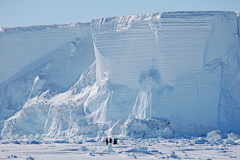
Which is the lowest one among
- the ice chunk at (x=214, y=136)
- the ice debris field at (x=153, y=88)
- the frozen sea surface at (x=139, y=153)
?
the frozen sea surface at (x=139, y=153)

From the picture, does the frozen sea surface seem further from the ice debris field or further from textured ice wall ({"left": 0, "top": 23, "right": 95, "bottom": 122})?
textured ice wall ({"left": 0, "top": 23, "right": 95, "bottom": 122})

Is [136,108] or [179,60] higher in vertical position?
[179,60]

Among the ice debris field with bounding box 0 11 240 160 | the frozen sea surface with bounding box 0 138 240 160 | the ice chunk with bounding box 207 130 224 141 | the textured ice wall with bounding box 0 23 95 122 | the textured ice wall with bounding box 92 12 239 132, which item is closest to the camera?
the frozen sea surface with bounding box 0 138 240 160

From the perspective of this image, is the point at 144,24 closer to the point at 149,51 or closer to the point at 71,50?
the point at 149,51

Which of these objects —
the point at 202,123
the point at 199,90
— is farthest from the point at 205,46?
the point at 202,123

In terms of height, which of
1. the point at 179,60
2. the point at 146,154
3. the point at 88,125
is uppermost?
the point at 179,60

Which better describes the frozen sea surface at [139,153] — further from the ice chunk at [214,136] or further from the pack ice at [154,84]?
the pack ice at [154,84]

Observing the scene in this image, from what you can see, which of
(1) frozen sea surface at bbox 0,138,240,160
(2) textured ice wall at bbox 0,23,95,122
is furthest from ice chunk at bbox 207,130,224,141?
(2) textured ice wall at bbox 0,23,95,122

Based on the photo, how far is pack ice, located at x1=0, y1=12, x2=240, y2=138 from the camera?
1950 centimetres

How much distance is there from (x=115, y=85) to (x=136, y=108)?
1640 mm

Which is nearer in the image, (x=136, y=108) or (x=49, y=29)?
(x=136, y=108)

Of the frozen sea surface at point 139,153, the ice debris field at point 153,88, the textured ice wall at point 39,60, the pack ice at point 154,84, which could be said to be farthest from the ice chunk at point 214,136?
the textured ice wall at point 39,60

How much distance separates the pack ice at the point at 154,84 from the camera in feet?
64.0

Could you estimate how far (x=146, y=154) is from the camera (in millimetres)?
12398
